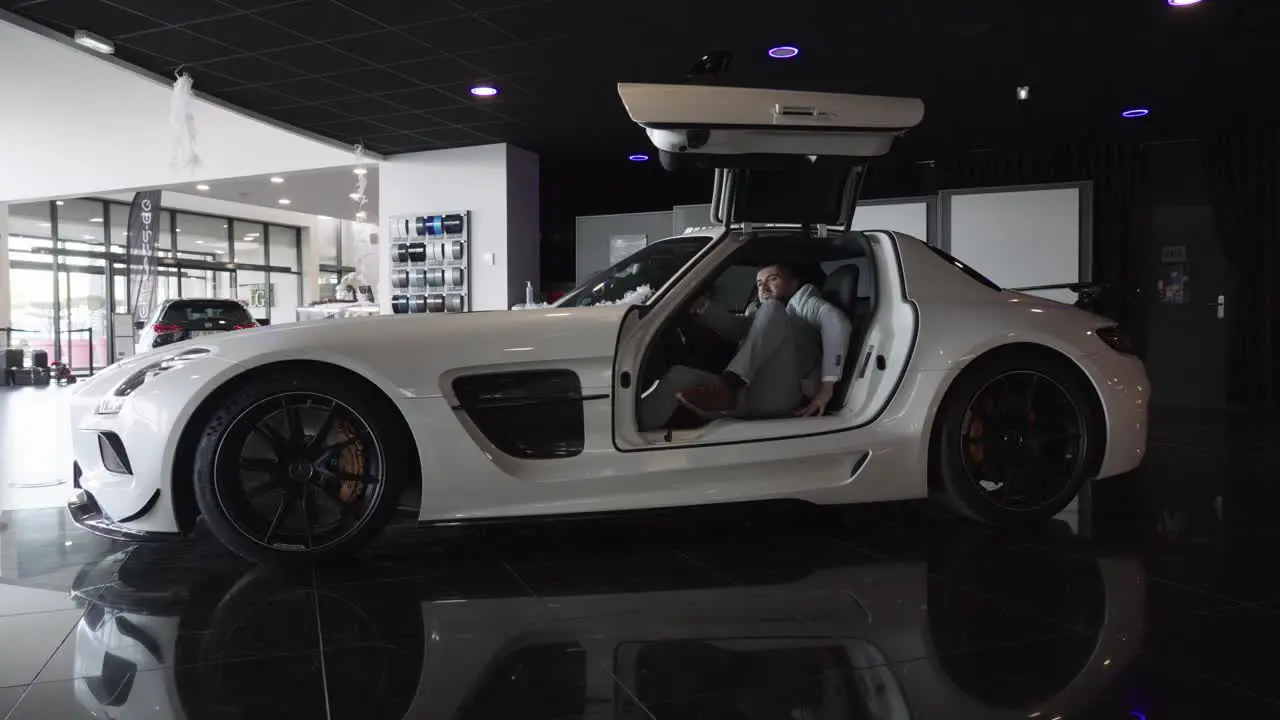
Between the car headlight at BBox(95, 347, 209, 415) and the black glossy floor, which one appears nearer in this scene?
the black glossy floor

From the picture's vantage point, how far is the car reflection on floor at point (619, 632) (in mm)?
1760

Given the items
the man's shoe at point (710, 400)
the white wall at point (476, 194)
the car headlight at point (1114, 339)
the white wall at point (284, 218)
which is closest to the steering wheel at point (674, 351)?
the man's shoe at point (710, 400)

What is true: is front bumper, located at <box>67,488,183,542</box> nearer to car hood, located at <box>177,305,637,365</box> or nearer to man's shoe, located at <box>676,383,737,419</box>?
car hood, located at <box>177,305,637,365</box>

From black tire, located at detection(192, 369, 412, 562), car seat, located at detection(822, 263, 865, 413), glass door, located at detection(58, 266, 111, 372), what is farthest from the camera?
glass door, located at detection(58, 266, 111, 372)

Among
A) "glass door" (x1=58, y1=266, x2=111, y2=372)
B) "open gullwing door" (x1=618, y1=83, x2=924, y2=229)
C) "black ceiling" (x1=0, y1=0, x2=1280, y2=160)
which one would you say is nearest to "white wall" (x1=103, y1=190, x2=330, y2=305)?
"glass door" (x1=58, y1=266, x2=111, y2=372)

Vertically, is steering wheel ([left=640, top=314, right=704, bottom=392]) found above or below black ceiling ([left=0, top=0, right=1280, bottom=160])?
below

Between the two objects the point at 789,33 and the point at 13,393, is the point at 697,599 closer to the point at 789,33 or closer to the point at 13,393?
the point at 789,33

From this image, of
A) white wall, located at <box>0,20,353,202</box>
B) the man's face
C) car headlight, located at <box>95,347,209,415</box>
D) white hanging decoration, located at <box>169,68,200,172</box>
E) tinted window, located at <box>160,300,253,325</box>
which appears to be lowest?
car headlight, located at <box>95,347,209,415</box>

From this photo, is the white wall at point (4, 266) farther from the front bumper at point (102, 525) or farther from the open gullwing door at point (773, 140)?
the open gullwing door at point (773, 140)

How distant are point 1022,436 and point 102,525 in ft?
10.4

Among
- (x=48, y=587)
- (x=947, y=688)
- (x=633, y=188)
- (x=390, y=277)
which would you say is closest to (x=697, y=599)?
(x=947, y=688)

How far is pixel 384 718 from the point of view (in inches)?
65.8

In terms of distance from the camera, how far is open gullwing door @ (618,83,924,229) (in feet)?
9.51

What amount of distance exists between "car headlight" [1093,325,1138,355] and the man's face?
1.17m
